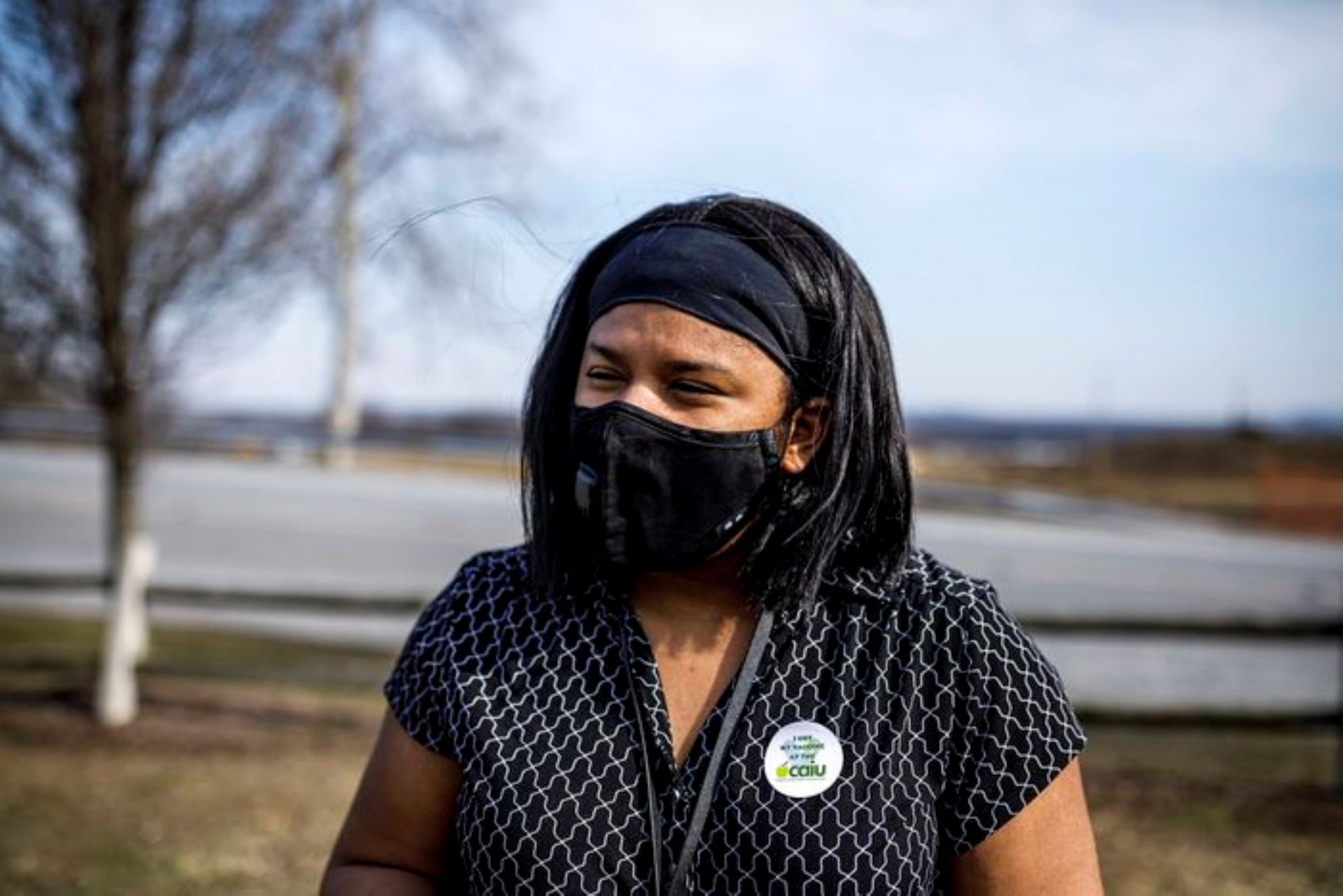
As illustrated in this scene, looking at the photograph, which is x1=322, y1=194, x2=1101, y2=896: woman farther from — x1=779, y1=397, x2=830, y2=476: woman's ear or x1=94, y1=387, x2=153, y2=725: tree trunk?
x1=94, y1=387, x2=153, y2=725: tree trunk

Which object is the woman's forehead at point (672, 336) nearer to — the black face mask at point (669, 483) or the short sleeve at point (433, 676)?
the black face mask at point (669, 483)

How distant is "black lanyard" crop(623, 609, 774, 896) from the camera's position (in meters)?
1.62

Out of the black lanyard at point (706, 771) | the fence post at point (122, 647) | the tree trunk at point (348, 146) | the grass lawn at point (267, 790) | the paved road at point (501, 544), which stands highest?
the tree trunk at point (348, 146)

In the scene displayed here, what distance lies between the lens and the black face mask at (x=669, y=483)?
1.78 meters

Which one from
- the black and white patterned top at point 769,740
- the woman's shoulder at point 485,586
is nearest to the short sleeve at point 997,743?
the black and white patterned top at point 769,740

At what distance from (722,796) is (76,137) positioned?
567cm

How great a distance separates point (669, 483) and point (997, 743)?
54 centimetres

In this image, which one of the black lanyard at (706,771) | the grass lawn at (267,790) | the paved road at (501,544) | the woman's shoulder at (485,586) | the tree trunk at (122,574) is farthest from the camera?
the paved road at (501,544)

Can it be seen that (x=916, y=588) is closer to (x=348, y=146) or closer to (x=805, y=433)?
(x=805, y=433)

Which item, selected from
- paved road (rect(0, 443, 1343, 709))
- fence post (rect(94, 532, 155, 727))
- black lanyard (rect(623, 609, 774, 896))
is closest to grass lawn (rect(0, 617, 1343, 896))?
fence post (rect(94, 532, 155, 727))

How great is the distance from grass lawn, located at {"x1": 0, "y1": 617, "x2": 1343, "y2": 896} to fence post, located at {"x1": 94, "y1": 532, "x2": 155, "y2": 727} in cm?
12

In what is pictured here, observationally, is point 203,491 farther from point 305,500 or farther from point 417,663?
point 417,663

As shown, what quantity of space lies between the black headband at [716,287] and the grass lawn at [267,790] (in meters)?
3.76

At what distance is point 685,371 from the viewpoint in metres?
1.76
